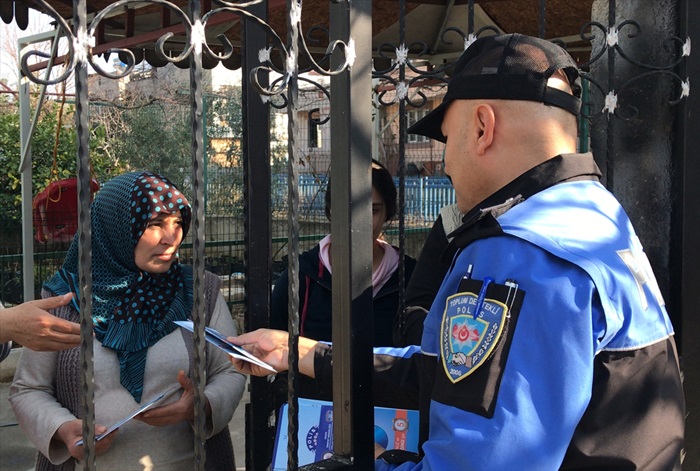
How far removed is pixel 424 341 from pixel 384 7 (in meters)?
3.39

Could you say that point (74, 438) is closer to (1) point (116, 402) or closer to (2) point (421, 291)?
(1) point (116, 402)

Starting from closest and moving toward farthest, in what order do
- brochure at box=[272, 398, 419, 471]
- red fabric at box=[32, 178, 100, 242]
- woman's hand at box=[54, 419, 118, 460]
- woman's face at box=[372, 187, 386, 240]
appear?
brochure at box=[272, 398, 419, 471] < woman's hand at box=[54, 419, 118, 460] < woman's face at box=[372, 187, 386, 240] < red fabric at box=[32, 178, 100, 242]

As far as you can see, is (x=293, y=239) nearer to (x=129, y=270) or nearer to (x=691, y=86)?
(x=129, y=270)

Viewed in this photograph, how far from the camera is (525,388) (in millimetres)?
1170

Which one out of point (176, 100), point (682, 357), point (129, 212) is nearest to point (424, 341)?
point (129, 212)

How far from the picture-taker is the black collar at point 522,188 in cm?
135

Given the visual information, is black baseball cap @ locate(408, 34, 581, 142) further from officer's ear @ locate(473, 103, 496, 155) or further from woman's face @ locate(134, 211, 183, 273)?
woman's face @ locate(134, 211, 183, 273)

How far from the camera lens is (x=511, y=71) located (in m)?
1.45

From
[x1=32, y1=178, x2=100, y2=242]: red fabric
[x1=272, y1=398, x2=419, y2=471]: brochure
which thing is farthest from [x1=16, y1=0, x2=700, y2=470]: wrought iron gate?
[x1=32, y1=178, x2=100, y2=242]: red fabric

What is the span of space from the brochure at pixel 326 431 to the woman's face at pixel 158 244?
67cm

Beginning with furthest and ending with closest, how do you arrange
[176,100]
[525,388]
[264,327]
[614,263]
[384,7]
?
[176,100] → [384,7] → [264,327] → [614,263] → [525,388]

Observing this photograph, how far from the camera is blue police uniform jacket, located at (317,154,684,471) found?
3.86 ft

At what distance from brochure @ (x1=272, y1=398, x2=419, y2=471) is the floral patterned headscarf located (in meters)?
0.53

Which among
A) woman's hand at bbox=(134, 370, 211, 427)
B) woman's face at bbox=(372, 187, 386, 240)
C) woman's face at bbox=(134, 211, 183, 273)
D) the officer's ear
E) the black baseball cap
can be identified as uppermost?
the black baseball cap
